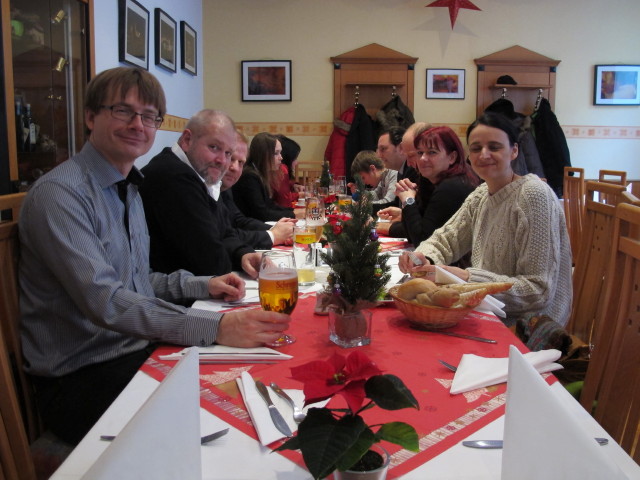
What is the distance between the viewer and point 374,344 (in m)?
1.33

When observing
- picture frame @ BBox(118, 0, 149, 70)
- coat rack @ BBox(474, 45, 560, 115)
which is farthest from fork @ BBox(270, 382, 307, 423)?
coat rack @ BBox(474, 45, 560, 115)

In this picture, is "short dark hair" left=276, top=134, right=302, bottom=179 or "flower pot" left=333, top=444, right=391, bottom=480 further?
"short dark hair" left=276, top=134, right=302, bottom=179

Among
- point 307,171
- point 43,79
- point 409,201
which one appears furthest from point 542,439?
point 307,171

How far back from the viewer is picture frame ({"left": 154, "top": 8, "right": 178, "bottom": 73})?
16.4ft

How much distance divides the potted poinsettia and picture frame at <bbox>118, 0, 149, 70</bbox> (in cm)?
400

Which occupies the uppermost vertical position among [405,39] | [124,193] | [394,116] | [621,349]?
[405,39]

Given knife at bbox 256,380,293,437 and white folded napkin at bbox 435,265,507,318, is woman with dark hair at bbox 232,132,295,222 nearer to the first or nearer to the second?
white folded napkin at bbox 435,265,507,318

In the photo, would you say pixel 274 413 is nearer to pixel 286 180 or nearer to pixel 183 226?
pixel 183 226

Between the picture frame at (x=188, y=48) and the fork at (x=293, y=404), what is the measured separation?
5441 millimetres

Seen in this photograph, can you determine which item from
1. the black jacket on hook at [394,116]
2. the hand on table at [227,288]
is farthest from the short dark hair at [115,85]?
the black jacket on hook at [394,116]

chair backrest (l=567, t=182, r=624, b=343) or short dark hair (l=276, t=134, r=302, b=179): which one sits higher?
short dark hair (l=276, t=134, r=302, b=179)

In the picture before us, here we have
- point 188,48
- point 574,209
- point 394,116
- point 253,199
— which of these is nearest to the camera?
point 253,199

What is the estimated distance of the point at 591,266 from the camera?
7.00 ft

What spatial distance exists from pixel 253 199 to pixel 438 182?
1.75 m
